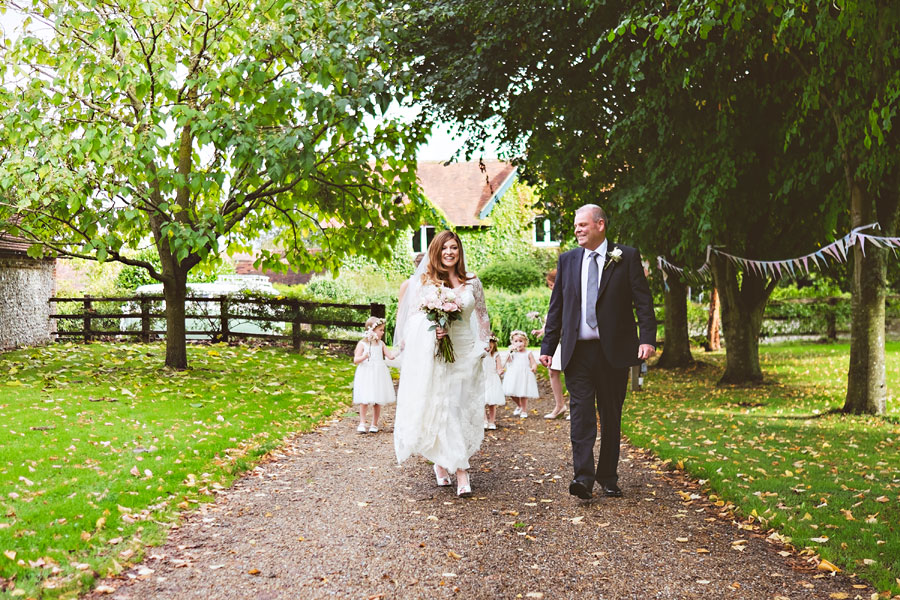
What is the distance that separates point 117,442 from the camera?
8.63 m

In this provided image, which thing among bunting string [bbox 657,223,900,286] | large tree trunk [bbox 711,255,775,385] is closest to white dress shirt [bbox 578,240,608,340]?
bunting string [bbox 657,223,900,286]

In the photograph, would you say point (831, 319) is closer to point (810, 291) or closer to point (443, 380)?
point (810, 291)

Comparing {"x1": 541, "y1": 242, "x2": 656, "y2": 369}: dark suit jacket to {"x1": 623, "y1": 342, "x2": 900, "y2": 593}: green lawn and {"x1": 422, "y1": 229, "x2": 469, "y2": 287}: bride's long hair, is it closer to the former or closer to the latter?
{"x1": 422, "y1": 229, "x2": 469, "y2": 287}: bride's long hair

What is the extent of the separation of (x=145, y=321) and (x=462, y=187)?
69.1ft

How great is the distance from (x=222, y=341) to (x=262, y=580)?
1790 cm

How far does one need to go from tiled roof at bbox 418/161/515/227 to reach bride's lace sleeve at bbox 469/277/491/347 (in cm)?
2964

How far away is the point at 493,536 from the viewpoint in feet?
17.7

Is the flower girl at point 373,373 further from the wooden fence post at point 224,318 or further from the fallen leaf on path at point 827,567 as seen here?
the wooden fence post at point 224,318

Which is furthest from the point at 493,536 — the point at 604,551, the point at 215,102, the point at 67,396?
the point at 215,102

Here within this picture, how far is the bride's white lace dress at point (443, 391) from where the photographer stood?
21.9 ft

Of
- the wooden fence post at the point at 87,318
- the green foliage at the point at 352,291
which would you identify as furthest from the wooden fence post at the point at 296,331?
the wooden fence post at the point at 87,318

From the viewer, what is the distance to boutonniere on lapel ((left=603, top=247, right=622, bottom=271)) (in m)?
6.05

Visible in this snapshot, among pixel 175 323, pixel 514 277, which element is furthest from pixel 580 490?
pixel 514 277

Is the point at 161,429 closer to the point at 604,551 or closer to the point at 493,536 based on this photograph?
the point at 493,536
